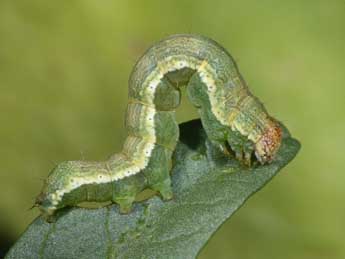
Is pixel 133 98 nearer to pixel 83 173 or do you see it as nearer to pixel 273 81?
pixel 83 173

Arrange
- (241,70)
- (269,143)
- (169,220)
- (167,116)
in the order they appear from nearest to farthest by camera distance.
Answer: (169,220), (269,143), (167,116), (241,70)

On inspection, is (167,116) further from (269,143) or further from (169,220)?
(169,220)

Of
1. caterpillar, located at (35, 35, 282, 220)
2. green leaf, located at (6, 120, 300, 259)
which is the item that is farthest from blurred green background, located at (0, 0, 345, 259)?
green leaf, located at (6, 120, 300, 259)

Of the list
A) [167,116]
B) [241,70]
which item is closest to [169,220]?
[167,116]

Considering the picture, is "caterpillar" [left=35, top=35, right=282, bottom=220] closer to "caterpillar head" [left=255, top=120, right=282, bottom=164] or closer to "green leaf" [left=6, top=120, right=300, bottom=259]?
"caterpillar head" [left=255, top=120, right=282, bottom=164]

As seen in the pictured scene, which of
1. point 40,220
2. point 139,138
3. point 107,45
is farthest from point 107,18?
point 40,220

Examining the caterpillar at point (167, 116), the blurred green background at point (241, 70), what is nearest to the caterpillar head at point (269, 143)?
the caterpillar at point (167, 116)
